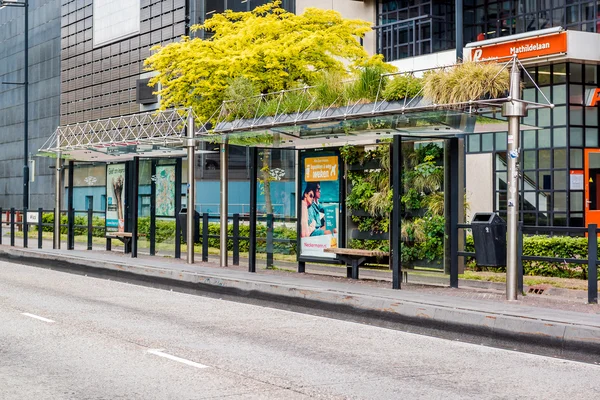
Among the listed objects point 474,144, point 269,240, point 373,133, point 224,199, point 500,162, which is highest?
point 474,144

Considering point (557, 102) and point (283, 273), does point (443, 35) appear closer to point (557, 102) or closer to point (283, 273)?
point (557, 102)

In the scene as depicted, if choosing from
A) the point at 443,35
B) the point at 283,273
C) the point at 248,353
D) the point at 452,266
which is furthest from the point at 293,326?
the point at 443,35

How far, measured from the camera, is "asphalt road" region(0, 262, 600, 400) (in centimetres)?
808

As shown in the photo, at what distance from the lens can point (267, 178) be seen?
63.5 ft

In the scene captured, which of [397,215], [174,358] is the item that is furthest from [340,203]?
[174,358]

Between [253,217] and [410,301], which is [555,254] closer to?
[253,217]

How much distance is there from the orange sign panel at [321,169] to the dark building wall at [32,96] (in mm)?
50453

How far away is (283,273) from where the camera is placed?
1880 centimetres

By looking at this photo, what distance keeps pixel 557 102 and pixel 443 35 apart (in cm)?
652

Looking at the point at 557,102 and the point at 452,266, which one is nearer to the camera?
the point at 452,266

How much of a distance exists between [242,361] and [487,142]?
24.5 meters

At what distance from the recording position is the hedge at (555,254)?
19234 millimetres

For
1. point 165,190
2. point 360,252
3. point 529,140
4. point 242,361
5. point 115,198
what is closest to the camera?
point 242,361

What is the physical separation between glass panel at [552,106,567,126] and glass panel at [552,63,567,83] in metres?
0.93
